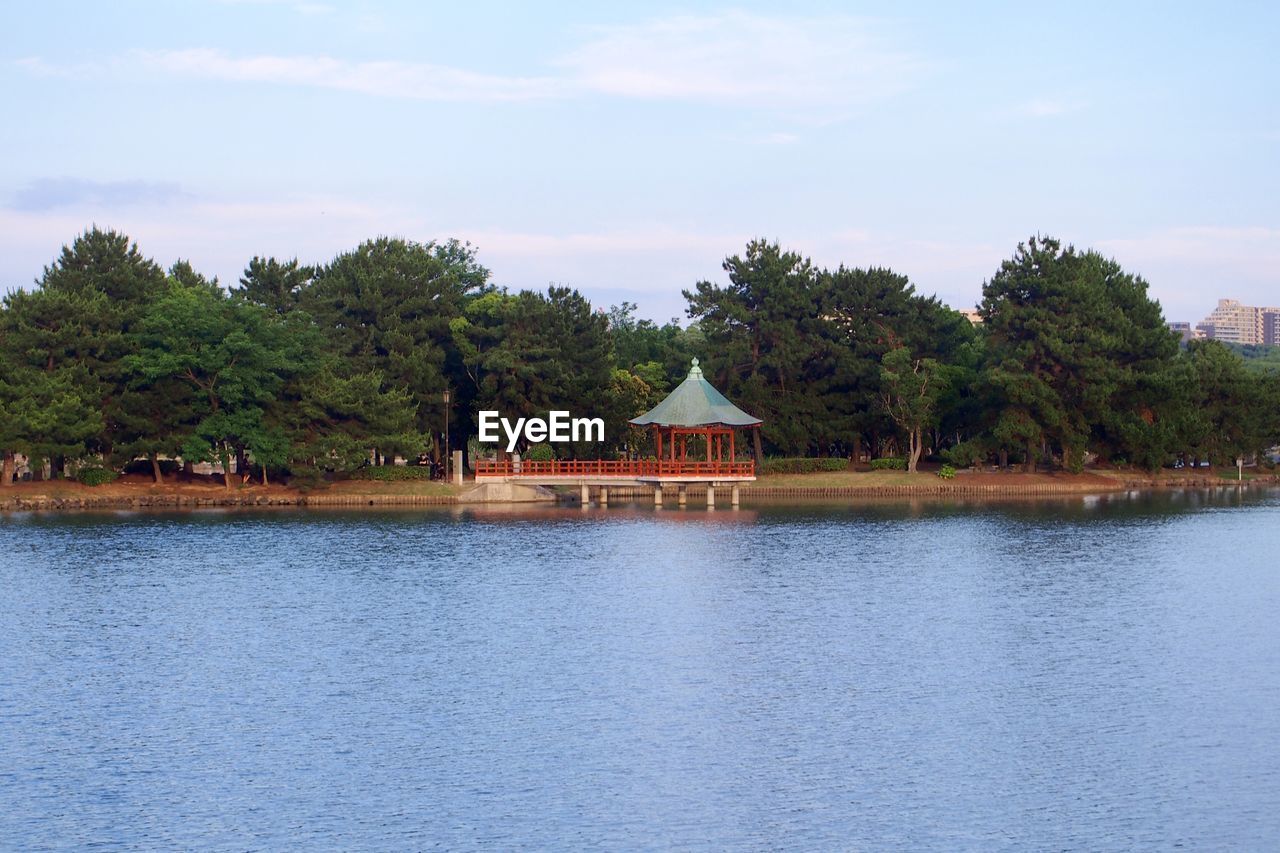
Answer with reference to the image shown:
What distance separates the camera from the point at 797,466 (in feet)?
305

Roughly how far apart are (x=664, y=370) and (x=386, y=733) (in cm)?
7712

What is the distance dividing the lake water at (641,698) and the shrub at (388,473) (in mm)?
25055

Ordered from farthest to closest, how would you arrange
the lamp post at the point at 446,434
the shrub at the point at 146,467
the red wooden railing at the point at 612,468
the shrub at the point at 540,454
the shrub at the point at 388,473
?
the shrub at the point at 540,454 → the lamp post at the point at 446,434 → the shrub at the point at 146,467 → the shrub at the point at 388,473 → the red wooden railing at the point at 612,468

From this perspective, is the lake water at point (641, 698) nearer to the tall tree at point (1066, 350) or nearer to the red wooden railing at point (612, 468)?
the red wooden railing at point (612, 468)

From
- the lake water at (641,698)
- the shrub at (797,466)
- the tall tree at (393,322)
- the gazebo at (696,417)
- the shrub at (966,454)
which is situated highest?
the tall tree at (393,322)

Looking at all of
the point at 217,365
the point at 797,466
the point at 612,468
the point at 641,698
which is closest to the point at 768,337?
the point at 797,466

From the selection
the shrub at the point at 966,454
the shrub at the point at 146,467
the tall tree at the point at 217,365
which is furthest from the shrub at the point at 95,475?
the shrub at the point at 966,454

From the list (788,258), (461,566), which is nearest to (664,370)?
(788,258)

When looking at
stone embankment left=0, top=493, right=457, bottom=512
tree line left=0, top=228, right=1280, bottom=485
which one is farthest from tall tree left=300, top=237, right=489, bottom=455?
stone embankment left=0, top=493, right=457, bottom=512

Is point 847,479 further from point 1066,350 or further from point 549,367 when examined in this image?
point 549,367

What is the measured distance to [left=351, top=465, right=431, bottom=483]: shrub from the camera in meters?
84.4

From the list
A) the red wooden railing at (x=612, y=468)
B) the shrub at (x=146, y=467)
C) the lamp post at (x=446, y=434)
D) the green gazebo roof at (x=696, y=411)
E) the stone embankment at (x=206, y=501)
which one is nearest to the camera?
the stone embankment at (x=206, y=501)

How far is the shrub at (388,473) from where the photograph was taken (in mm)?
84438

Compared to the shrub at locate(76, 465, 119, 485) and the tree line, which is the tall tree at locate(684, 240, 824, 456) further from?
the shrub at locate(76, 465, 119, 485)
